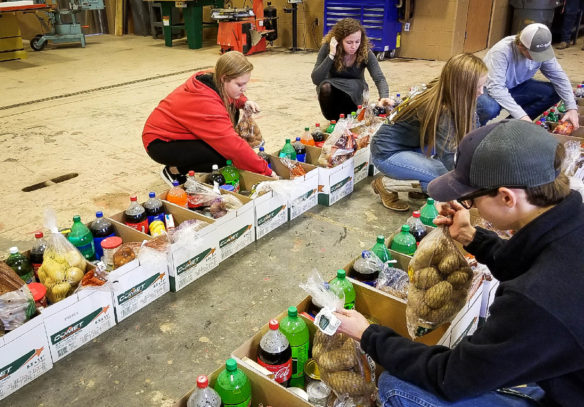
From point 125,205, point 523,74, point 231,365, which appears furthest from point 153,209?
point 523,74

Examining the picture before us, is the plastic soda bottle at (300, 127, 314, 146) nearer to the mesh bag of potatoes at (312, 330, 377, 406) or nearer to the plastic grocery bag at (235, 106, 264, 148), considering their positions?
the plastic grocery bag at (235, 106, 264, 148)

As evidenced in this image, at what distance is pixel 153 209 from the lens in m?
2.66

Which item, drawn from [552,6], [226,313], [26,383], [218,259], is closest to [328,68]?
[218,259]

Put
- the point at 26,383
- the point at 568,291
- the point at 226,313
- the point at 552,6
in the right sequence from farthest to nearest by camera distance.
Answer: the point at 552,6 → the point at 226,313 → the point at 26,383 → the point at 568,291

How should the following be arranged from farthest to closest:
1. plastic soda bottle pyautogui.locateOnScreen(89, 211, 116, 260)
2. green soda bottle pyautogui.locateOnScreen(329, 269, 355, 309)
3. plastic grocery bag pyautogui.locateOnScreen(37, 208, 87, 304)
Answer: plastic soda bottle pyautogui.locateOnScreen(89, 211, 116, 260), plastic grocery bag pyautogui.locateOnScreen(37, 208, 87, 304), green soda bottle pyautogui.locateOnScreen(329, 269, 355, 309)

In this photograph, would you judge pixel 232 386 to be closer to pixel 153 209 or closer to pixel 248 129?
pixel 153 209

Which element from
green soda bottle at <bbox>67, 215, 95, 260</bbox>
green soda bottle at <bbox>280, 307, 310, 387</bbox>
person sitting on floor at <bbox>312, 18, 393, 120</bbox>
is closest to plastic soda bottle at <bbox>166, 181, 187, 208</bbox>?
green soda bottle at <bbox>67, 215, 95, 260</bbox>

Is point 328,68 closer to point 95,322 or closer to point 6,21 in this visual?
point 95,322

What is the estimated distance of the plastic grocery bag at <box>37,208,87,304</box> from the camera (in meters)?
2.06

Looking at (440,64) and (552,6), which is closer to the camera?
(440,64)

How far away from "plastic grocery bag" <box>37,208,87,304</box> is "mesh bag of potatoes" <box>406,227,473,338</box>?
4.46 feet

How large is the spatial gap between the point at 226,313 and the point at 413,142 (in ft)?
5.10

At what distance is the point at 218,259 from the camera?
2.64m

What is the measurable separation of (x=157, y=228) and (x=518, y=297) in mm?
1847
